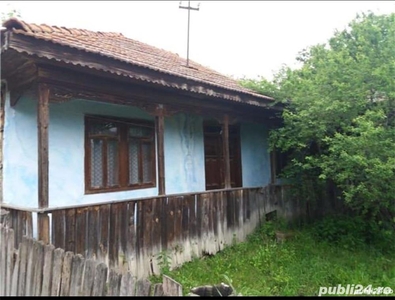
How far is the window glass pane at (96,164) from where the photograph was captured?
6.19 m

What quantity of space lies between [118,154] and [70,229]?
97.1 inches

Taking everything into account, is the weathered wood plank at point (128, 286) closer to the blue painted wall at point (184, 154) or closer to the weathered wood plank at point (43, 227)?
the weathered wood plank at point (43, 227)

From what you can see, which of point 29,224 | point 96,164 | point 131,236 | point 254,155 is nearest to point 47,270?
point 29,224

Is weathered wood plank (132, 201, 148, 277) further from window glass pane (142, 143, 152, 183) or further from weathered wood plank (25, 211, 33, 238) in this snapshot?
window glass pane (142, 143, 152, 183)

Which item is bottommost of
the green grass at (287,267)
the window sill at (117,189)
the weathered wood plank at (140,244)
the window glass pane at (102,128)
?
the green grass at (287,267)

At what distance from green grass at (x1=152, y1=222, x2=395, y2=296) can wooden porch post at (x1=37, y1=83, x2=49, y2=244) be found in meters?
2.15

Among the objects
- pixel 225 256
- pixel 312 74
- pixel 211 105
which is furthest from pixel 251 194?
pixel 312 74

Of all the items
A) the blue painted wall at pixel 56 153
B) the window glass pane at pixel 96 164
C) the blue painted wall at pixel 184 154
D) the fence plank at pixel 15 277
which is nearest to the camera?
the fence plank at pixel 15 277

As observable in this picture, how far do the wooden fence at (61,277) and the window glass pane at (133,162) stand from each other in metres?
3.30

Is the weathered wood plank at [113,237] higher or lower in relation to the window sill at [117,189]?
lower

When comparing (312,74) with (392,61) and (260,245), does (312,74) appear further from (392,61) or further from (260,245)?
(260,245)

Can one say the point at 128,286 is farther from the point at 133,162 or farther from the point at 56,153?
the point at 133,162

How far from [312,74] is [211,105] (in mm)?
2546

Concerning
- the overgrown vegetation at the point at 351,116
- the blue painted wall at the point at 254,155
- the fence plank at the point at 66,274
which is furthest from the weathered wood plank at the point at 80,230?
the blue painted wall at the point at 254,155
